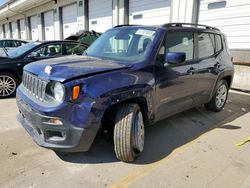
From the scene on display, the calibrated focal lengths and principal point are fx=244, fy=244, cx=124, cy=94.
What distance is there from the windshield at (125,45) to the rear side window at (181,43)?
0.32m

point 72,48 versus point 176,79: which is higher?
point 72,48

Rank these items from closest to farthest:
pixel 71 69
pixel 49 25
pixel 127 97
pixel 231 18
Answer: pixel 71 69 < pixel 127 97 < pixel 231 18 < pixel 49 25

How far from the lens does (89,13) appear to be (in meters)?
15.1

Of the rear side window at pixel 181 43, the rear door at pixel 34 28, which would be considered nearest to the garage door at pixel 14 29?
the rear door at pixel 34 28

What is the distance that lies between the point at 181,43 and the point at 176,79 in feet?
2.23

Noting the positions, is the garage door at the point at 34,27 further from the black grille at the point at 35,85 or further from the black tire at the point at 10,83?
the black grille at the point at 35,85

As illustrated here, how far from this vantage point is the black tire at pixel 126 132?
296 cm

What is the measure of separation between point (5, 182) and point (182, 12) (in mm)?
8791

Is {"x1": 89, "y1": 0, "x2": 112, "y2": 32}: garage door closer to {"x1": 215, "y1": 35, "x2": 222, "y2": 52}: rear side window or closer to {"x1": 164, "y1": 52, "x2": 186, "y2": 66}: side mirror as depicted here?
{"x1": 215, "y1": 35, "x2": 222, "y2": 52}: rear side window

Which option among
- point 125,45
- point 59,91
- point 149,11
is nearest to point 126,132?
point 59,91

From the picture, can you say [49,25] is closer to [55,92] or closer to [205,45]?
[205,45]

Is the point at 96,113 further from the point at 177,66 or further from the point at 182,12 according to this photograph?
the point at 182,12

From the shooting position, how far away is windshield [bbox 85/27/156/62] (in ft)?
11.6

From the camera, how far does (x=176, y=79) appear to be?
3.80 meters
